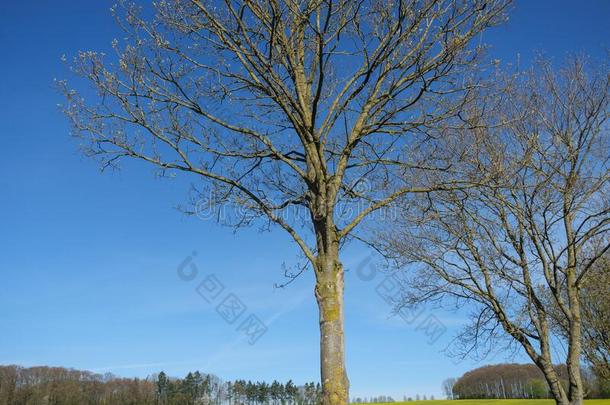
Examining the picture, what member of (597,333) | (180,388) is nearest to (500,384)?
(180,388)

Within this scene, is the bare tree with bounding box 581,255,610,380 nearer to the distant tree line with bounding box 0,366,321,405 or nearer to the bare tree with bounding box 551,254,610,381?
the bare tree with bounding box 551,254,610,381

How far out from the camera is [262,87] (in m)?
6.58

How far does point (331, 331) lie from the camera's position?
17.6 ft

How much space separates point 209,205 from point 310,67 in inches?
100

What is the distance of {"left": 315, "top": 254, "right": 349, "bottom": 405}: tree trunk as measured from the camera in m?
5.11

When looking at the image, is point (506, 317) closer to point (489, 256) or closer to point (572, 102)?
point (489, 256)

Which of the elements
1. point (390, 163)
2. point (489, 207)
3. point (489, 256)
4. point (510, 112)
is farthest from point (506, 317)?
point (390, 163)

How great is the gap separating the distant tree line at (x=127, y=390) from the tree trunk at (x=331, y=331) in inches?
3876

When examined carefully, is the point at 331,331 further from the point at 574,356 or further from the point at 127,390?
the point at 127,390

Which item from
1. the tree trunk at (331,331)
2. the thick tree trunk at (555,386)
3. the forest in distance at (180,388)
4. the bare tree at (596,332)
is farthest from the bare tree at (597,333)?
the forest in distance at (180,388)

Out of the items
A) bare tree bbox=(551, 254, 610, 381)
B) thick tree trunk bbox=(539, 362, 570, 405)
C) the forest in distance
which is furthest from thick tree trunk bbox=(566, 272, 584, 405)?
the forest in distance

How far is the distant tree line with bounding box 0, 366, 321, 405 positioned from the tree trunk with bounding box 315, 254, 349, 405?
98.5 metres

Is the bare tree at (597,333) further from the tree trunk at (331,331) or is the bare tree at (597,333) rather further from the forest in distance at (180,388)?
the forest in distance at (180,388)

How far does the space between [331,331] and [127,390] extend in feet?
404
